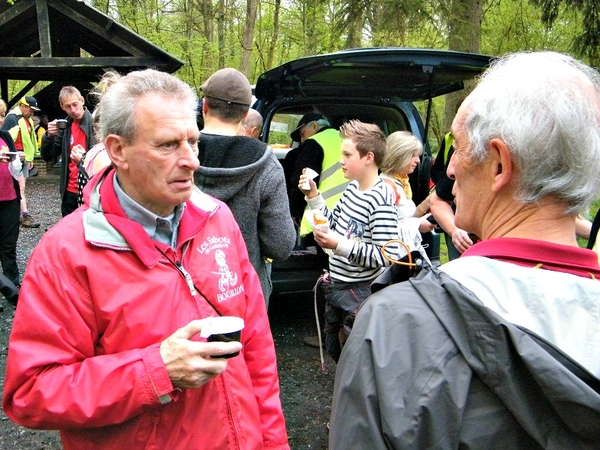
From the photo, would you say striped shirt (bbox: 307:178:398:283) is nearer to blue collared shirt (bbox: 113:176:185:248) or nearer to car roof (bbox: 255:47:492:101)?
car roof (bbox: 255:47:492:101)

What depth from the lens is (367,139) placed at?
3.47 metres

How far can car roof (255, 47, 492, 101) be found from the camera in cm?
382

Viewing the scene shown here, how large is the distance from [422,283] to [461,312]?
0.11 meters

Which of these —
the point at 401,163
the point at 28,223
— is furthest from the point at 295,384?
the point at 28,223

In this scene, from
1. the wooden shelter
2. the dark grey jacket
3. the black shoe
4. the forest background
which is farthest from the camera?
the wooden shelter

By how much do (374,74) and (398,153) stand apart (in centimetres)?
97

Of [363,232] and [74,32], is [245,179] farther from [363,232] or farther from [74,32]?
[74,32]

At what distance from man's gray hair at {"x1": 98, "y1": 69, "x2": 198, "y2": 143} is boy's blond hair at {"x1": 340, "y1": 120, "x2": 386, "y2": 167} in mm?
1727

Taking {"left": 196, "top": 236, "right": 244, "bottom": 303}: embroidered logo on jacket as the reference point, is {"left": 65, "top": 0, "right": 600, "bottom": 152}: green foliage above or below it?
above

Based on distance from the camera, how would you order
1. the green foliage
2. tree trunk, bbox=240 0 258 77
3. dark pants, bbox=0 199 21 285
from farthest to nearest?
tree trunk, bbox=240 0 258 77, the green foliage, dark pants, bbox=0 199 21 285

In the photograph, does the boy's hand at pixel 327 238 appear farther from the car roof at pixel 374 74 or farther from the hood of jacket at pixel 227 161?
the car roof at pixel 374 74

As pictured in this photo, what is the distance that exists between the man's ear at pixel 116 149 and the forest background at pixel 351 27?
7960 millimetres

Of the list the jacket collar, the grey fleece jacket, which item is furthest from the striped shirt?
the jacket collar

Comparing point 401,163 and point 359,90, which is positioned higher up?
point 359,90
